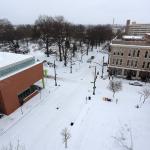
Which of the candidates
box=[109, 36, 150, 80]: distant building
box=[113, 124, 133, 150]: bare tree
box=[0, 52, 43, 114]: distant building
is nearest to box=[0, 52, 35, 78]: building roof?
box=[0, 52, 43, 114]: distant building

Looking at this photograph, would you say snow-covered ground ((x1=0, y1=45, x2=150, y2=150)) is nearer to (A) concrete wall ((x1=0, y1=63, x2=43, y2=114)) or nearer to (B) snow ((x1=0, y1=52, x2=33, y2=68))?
(A) concrete wall ((x1=0, y1=63, x2=43, y2=114))

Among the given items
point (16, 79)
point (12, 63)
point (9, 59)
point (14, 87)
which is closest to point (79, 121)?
point (14, 87)

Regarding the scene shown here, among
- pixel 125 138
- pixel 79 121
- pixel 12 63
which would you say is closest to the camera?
pixel 125 138

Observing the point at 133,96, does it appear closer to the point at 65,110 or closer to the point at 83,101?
the point at 83,101

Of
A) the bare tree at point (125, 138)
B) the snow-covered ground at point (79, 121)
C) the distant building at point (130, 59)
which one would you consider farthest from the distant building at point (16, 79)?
the distant building at point (130, 59)

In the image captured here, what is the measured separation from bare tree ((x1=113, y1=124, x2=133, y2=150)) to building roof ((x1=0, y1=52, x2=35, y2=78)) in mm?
20757

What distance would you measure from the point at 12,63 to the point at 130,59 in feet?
99.1

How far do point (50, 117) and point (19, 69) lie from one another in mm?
10994

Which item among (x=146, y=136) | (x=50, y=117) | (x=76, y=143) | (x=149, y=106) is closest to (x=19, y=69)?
(x=50, y=117)

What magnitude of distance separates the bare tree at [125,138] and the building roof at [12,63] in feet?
68.1

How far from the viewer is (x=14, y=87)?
26.9 metres

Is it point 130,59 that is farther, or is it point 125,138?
point 130,59

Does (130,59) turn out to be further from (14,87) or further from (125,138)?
(14,87)

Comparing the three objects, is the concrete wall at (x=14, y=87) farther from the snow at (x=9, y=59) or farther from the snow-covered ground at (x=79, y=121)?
the snow at (x=9, y=59)
